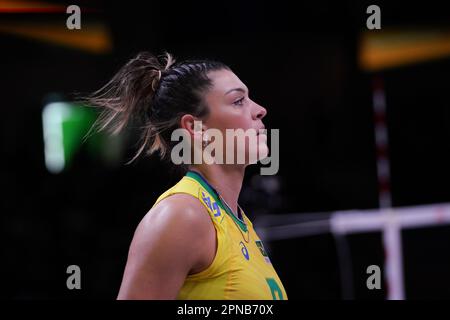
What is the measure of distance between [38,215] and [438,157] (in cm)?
300

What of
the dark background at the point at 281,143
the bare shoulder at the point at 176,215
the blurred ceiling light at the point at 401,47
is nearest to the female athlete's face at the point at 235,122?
the bare shoulder at the point at 176,215

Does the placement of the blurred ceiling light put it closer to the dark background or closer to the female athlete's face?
the dark background

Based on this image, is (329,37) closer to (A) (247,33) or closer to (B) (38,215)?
(A) (247,33)

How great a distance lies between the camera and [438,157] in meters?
5.21

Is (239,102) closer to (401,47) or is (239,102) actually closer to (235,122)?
(235,122)

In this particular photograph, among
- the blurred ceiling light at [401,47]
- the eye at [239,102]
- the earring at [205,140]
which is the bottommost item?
the earring at [205,140]

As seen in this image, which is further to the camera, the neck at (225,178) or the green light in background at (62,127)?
the green light in background at (62,127)

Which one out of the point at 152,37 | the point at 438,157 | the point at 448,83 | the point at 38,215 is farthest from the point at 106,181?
the point at 448,83

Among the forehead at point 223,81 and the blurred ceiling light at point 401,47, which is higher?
the blurred ceiling light at point 401,47

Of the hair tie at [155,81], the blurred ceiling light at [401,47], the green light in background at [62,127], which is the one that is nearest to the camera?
the hair tie at [155,81]

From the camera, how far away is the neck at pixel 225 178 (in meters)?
2.07

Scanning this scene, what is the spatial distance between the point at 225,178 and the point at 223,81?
30cm

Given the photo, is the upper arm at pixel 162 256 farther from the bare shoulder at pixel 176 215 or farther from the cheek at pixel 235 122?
the cheek at pixel 235 122

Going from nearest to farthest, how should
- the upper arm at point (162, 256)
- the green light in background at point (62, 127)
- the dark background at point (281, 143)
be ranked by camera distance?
the upper arm at point (162, 256) → the dark background at point (281, 143) → the green light in background at point (62, 127)
